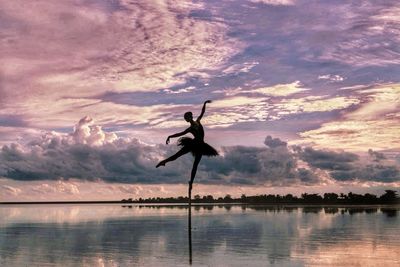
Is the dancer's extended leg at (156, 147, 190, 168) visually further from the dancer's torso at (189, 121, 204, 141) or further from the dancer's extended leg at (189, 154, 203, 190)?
the dancer's torso at (189, 121, 204, 141)

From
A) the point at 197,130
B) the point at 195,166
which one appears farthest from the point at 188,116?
the point at 195,166

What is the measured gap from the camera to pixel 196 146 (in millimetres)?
14875

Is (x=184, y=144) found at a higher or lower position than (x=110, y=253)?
higher

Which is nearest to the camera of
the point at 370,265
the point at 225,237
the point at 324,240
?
the point at 370,265

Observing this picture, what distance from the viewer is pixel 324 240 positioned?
41.8 m

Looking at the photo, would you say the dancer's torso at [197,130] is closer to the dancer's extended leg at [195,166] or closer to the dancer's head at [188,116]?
the dancer's head at [188,116]

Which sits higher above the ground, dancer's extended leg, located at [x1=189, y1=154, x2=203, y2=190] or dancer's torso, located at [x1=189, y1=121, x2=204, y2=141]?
dancer's torso, located at [x1=189, y1=121, x2=204, y2=141]

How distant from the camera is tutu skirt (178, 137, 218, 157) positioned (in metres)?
14.9

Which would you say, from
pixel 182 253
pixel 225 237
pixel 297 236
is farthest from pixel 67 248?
pixel 297 236

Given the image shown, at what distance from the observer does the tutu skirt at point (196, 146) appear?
14.9 meters

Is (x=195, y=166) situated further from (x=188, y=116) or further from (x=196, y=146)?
(x=188, y=116)

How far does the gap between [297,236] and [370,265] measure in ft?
57.4

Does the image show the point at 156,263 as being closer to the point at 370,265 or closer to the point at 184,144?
the point at 370,265

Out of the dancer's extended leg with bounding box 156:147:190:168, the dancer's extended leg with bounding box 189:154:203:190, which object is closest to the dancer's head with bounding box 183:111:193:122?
the dancer's extended leg with bounding box 156:147:190:168
